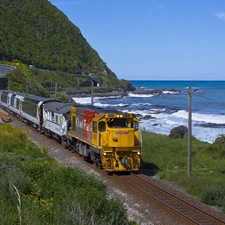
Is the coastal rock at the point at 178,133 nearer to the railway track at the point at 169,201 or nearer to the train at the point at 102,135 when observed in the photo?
the train at the point at 102,135

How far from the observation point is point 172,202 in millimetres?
16188

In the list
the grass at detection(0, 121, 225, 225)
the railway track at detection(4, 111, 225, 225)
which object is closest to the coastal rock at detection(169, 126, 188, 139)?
the grass at detection(0, 121, 225, 225)

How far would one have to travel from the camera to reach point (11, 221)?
9609 mm

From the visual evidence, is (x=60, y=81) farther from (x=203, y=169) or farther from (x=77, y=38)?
(x=203, y=169)

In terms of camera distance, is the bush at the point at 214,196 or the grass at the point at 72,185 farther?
the bush at the point at 214,196

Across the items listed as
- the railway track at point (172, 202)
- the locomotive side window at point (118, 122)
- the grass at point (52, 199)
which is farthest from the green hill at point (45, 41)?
the grass at point (52, 199)

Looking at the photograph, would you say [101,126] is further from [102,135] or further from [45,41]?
[45,41]

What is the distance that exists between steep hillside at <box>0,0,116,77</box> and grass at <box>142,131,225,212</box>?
386 feet

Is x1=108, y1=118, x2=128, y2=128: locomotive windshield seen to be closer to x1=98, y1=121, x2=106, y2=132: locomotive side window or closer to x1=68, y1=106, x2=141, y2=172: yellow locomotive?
x1=68, y1=106, x2=141, y2=172: yellow locomotive

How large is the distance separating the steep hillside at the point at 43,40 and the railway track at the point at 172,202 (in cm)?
12553

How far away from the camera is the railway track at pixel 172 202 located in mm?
14070

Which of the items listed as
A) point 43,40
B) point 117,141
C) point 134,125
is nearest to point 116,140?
point 117,141

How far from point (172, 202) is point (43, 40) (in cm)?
16074

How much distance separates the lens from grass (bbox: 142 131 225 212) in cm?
1698
